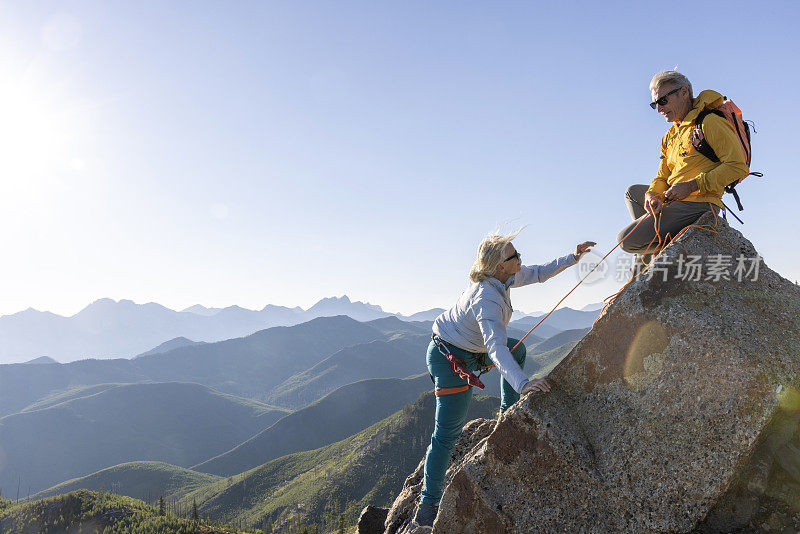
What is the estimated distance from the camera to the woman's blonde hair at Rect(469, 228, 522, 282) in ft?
20.8

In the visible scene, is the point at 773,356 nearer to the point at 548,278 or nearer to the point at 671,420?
the point at 671,420

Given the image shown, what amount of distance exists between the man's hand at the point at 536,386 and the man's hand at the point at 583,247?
2.48 m

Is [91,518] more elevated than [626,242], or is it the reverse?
[626,242]

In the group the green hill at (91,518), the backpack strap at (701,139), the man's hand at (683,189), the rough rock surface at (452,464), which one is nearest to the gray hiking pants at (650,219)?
the man's hand at (683,189)

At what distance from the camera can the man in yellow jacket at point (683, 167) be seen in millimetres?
5848

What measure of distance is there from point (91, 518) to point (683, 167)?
157 meters

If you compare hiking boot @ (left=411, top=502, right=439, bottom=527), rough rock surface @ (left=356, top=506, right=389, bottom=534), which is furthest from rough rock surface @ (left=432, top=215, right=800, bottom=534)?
rough rock surface @ (left=356, top=506, right=389, bottom=534)

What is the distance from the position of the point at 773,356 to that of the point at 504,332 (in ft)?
10.3

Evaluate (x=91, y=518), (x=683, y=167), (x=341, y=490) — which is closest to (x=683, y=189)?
(x=683, y=167)

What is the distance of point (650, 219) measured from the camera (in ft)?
22.6

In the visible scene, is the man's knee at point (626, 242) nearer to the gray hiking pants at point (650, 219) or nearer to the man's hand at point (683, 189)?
the gray hiking pants at point (650, 219)

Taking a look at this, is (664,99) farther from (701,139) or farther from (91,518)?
(91,518)

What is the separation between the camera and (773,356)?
5266mm

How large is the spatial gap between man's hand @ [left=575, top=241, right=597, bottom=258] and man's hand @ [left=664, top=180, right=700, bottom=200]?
1.44 m
